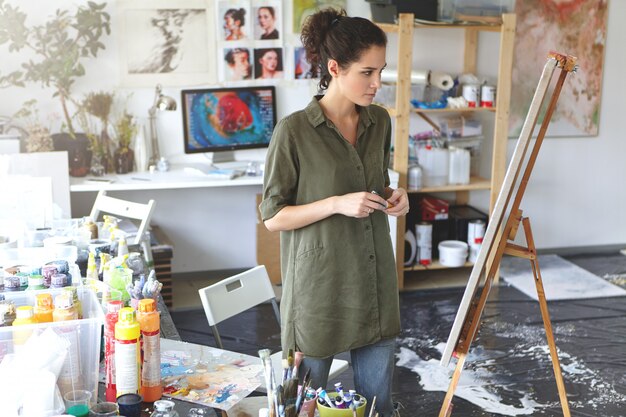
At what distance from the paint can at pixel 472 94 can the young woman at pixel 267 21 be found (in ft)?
4.15

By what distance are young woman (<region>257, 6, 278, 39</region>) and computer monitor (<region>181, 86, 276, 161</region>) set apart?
0.34 m

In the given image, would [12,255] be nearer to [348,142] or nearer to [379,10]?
[348,142]

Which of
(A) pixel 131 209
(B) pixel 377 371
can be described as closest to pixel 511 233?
(B) pixel 377 371

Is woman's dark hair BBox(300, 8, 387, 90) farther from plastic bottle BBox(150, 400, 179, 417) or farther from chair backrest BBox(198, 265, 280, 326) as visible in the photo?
plastic bottle BBox(150, 400, 179, 417)

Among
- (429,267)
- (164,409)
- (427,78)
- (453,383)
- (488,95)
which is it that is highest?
(427,78)

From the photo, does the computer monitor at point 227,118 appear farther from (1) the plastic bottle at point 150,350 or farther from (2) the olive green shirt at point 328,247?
(1) the plastic bottle at point 150,350

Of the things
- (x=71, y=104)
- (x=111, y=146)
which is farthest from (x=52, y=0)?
(x=111, y=146)

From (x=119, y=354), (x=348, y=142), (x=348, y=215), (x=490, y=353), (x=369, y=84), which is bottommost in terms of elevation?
(x=490, y=353)

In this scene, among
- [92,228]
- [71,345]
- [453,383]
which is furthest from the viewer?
[92,228]

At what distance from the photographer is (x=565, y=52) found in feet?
18.5

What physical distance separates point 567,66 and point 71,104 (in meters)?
3.20

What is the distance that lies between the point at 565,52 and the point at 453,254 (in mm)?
1714

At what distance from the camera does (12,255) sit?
2.81 meters

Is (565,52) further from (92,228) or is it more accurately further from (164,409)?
(164,409)
